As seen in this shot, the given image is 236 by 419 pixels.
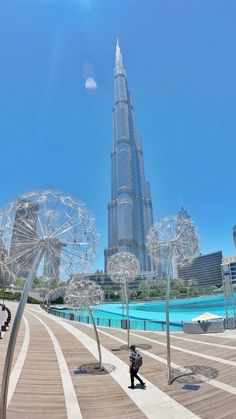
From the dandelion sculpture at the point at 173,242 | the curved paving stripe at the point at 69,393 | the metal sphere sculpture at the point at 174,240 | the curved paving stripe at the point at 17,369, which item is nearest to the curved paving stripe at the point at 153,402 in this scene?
the curved paving stripe at the point at 69,393

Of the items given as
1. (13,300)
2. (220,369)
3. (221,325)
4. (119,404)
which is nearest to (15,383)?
(119,404)

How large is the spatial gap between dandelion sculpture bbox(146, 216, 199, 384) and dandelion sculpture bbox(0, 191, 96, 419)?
6096mm

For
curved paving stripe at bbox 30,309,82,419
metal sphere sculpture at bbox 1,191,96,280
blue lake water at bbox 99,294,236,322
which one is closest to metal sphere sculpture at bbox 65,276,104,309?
curved paving stripe at bbox 30,309,82,419

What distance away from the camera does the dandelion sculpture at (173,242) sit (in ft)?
47.0

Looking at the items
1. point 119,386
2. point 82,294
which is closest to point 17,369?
point 82,294

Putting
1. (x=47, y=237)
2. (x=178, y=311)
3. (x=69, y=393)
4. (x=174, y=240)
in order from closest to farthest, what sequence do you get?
1. (x=47, y=237)
2. (x=69, y=393)
3. (x=174, y=240)
4. (x=178, y=311)

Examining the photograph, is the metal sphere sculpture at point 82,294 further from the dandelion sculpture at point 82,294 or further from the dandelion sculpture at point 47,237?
the dandelion sculpture at point 47,237

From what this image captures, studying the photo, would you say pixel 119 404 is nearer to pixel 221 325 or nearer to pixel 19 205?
pixel 19 205

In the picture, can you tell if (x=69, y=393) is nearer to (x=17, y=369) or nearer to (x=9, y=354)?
(x=17, y=369)

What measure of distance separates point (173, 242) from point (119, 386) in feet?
24.6

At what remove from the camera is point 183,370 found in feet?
45.6

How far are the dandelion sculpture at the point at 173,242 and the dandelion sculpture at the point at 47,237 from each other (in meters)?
6.10

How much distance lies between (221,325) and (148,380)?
721 inches

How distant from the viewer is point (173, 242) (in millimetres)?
14336
